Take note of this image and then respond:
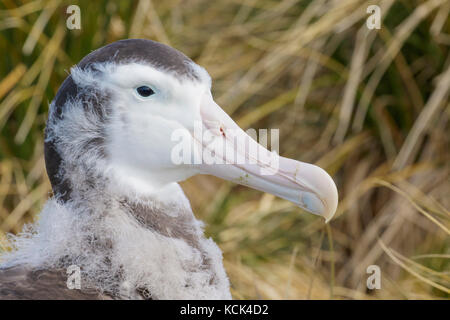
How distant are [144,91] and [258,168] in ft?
0.84

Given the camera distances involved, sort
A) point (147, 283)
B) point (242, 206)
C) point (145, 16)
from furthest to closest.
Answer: point (242, 206) → point (145, 16) → point (147, 283)

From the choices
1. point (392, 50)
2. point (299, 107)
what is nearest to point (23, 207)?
point (299, 107)

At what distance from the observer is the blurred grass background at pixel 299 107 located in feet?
8.27

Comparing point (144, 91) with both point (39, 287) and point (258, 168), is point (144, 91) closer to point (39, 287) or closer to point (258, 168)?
point (258, 168)

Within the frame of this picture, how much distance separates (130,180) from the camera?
4.24 ft

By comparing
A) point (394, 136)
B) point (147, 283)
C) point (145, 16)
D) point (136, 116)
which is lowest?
point (147, 283)

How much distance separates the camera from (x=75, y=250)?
50.0 inches

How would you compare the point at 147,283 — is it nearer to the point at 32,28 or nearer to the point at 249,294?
the point at 249,294

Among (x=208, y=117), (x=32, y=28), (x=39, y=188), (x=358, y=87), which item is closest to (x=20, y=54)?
(x=32, y=28)

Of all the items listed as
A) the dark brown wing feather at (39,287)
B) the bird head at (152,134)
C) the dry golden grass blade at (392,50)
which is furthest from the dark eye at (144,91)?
the dry golden grass blade at (392,50)

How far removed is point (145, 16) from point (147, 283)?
1.71 meters

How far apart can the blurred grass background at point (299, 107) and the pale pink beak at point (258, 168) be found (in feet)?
3.81

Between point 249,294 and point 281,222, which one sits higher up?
point 281,222

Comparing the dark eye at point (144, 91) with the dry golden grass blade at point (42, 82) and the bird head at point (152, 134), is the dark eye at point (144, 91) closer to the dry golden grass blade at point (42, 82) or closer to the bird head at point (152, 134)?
the bird head at point (152, 134)
